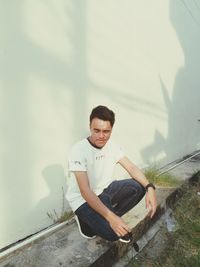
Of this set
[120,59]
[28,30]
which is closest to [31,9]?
[28,30]

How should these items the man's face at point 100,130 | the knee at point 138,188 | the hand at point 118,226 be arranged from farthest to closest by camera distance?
1. the knee at point 138,188
2. the man's face at point 100,130
3. the hand at point 118,226

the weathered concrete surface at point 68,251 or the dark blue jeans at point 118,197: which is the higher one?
the dark blue jeans at point 118,197

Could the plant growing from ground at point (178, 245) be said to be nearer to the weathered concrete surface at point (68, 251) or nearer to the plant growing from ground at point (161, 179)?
the weathered concrete surface at point (68, 251)

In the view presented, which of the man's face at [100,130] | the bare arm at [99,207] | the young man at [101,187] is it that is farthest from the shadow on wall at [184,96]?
the bare arm at [99,207]

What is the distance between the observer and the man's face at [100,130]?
280cm

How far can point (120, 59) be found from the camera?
15.0 ft

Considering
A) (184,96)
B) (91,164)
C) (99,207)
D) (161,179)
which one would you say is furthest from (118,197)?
(184,96)

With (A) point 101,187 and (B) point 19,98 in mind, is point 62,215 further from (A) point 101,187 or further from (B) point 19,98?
(B) point 19,98

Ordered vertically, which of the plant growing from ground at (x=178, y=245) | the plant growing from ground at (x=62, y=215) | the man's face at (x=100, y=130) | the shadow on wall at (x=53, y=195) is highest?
the man's face at (x=100, y=130)

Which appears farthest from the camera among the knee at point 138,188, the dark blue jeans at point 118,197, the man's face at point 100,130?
the knee at point 138,188

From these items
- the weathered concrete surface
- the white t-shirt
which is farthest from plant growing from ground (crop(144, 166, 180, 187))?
the white t-shirt

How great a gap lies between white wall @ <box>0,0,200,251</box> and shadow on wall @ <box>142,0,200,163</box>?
0.47 m

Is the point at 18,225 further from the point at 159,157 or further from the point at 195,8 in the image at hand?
the point at 195,8

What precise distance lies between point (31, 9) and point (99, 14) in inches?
47.9
